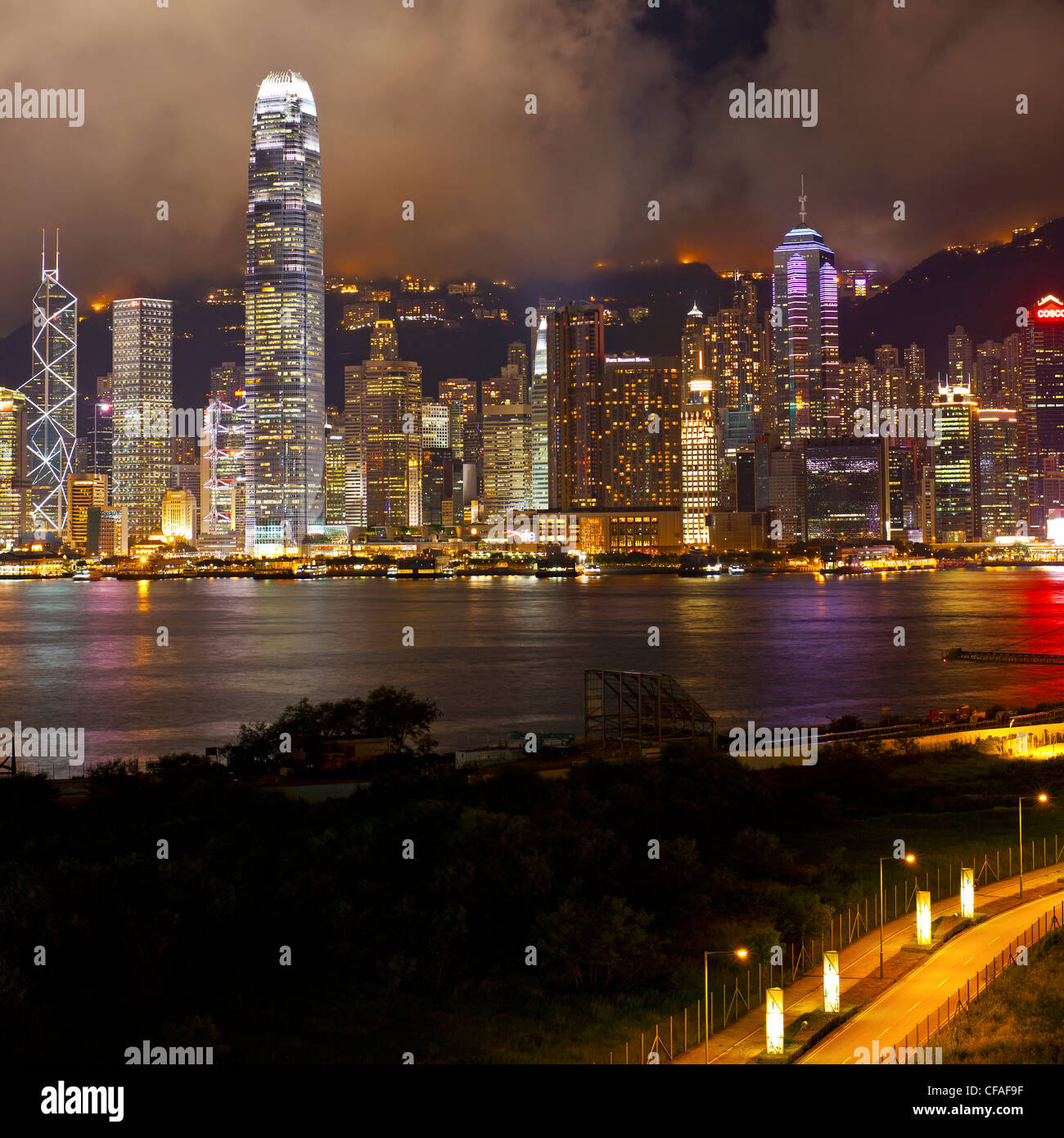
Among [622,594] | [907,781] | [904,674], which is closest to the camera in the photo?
[907,781]

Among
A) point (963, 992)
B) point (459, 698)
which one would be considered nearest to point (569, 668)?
point (459, 698)

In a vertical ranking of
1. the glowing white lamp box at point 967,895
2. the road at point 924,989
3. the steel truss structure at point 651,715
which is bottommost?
the road at point 924,989

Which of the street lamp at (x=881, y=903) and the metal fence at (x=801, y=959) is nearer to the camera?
the metal fence at (x=801, y=959)

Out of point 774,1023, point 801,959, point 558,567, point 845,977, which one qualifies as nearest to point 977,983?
point 845,977

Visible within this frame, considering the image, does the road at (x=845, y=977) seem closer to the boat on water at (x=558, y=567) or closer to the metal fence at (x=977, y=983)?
the metal fence at (x=977, y=983)

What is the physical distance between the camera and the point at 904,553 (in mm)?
199125

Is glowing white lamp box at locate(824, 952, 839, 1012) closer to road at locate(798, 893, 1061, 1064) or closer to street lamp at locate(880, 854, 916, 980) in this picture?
road at locate(798, 893, 1061, 1064)

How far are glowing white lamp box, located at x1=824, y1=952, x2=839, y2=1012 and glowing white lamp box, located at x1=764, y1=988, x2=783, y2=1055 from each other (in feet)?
3.30

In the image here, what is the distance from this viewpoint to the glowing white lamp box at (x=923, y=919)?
14742 mm

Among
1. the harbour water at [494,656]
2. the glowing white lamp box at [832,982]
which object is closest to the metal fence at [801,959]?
the glowing white lamp box at [832,982]

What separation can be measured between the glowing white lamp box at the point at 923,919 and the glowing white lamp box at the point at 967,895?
1227 millimetres

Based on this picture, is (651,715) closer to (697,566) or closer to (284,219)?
(697,566)

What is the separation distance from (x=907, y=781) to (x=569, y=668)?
103 ft
